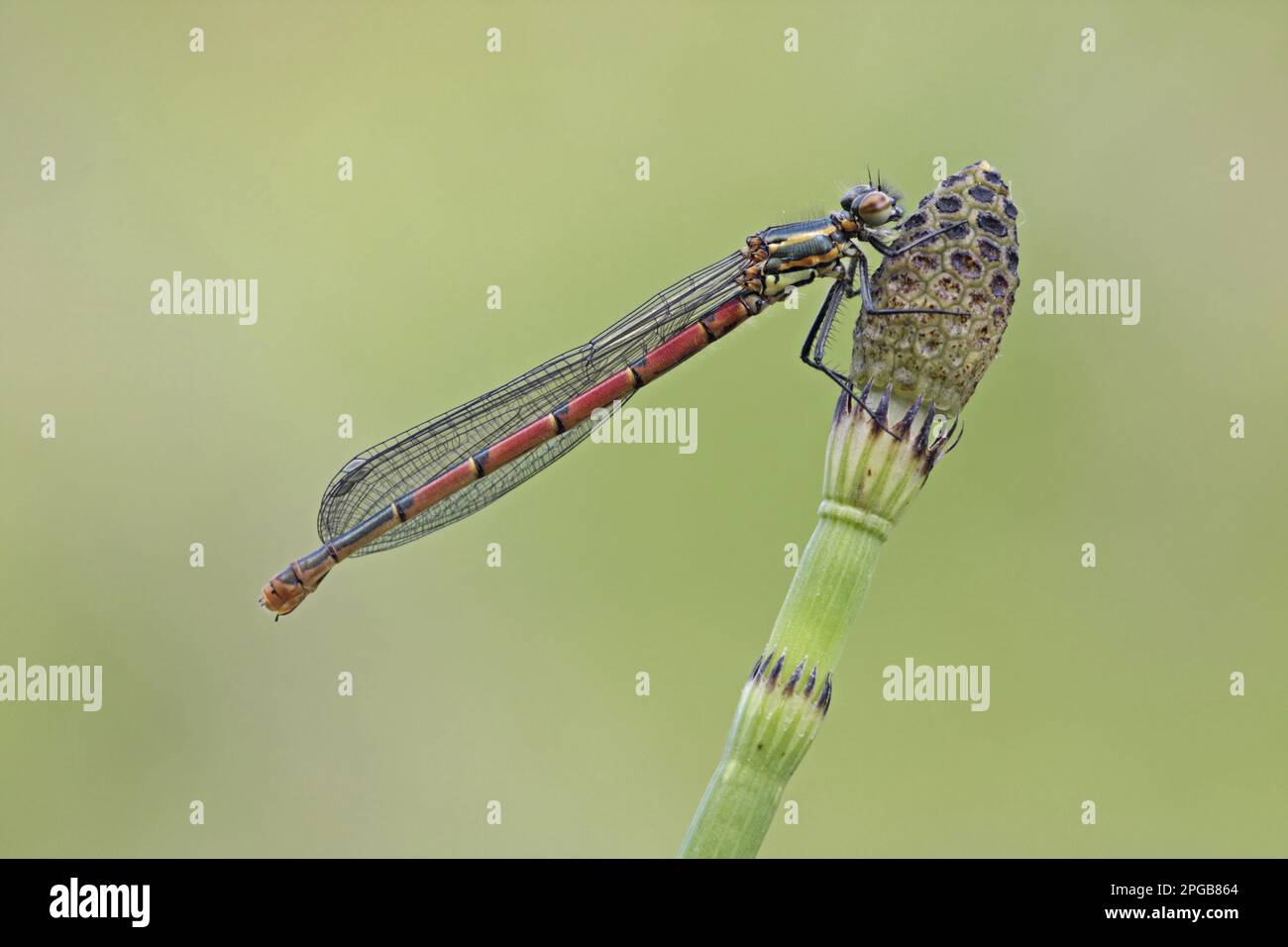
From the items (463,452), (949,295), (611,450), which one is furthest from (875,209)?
(611,450)

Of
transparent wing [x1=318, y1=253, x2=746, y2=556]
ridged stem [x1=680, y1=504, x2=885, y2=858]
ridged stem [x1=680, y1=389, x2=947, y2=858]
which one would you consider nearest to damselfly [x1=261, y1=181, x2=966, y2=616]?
transparent wing [x1=318, y1=253, x2=746, y2=556]

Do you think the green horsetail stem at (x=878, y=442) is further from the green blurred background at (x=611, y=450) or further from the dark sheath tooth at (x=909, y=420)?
the green blurred background at (x=611, y=450)

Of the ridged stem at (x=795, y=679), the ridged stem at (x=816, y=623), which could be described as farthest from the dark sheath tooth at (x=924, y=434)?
the ridged stem at (x=795, y=679)

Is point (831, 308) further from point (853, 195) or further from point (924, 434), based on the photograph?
point (924, 434)

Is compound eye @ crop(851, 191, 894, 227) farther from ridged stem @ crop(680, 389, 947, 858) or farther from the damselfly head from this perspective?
ridged stem @ crop(680, 389, 947, 858)

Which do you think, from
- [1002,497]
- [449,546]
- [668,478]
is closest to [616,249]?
[668,478]

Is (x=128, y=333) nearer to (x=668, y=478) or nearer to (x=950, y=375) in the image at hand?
(x=668, y=478)

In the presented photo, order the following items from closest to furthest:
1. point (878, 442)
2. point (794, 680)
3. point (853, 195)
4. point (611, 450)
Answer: point (794, 680) < point (878, 442) < point (853, 195) < point (611, 450)

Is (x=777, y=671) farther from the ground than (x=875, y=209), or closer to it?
closer to it
